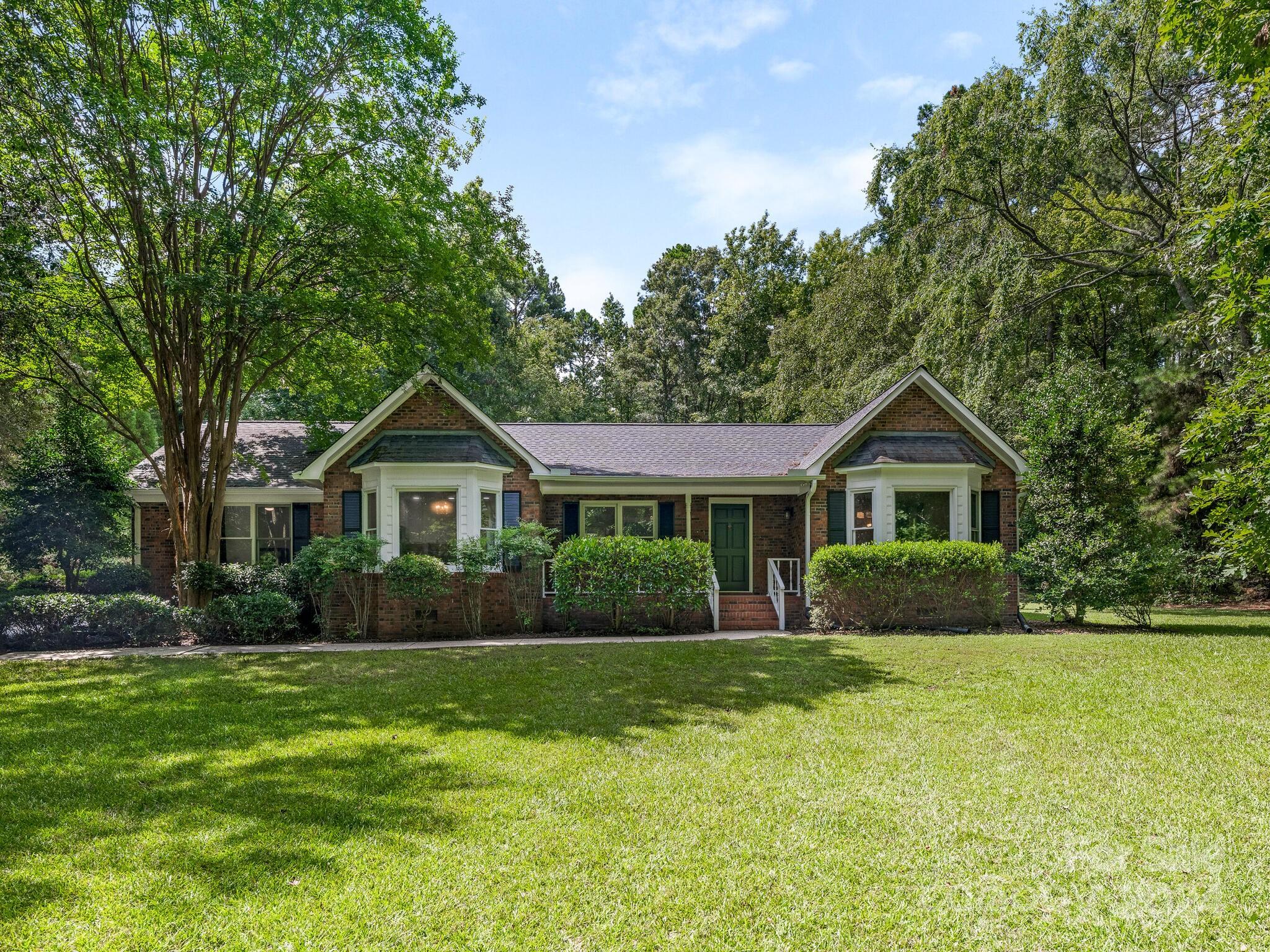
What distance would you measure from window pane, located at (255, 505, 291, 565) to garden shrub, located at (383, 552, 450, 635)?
4.59 meters

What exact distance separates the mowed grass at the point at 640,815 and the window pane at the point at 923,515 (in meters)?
5.59

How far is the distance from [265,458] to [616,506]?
8088 mm

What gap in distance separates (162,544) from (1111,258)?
25.0 m

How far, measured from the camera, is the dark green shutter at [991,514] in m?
14.0

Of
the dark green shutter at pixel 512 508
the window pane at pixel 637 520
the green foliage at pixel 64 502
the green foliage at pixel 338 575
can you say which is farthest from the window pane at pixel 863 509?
the green foliage at pixel 64 502

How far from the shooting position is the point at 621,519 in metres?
15.8

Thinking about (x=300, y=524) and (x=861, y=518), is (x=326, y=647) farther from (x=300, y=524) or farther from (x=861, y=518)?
(x=861, y=518)

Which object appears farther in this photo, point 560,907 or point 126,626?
point 126,626

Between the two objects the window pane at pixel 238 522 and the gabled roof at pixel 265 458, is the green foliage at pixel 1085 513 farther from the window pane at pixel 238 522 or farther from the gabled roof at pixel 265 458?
the window pane at pixel 238 522

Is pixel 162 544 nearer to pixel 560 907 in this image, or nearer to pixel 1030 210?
pixel 560 907

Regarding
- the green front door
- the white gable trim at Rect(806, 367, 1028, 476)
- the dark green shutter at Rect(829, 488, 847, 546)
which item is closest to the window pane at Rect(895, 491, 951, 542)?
the dark green shutter at Rect(829, 488, 847, 546)

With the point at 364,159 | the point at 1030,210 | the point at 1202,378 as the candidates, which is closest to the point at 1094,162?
the point at 1030,210

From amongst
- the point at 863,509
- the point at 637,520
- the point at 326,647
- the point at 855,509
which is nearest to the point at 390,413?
the point at 326,647

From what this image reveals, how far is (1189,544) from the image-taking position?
18344 mm
